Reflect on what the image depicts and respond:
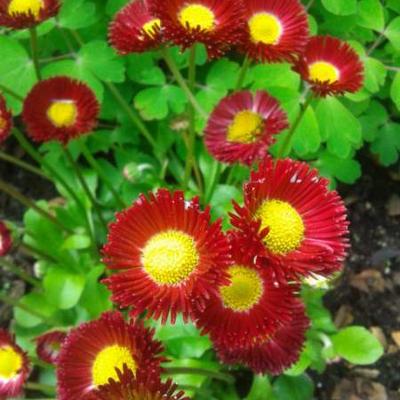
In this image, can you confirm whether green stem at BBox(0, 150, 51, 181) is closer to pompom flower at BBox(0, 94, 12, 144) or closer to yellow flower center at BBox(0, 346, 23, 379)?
pompom flower at BBox(0, 94, 12, 144)

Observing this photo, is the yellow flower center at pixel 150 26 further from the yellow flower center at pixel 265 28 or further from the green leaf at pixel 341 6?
the green leaf at pixel 341 6

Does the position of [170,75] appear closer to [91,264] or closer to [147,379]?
[91,264]

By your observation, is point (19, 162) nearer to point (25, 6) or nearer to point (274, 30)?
point (25, 6)

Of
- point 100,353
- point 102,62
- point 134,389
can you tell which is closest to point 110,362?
point 100,353

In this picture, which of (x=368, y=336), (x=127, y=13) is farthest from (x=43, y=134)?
(x=368, y=336)

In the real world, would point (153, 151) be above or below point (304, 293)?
above

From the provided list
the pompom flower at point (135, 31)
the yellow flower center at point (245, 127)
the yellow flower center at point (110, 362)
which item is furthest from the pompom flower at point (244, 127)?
the yellow flower center at point (110, 362)
